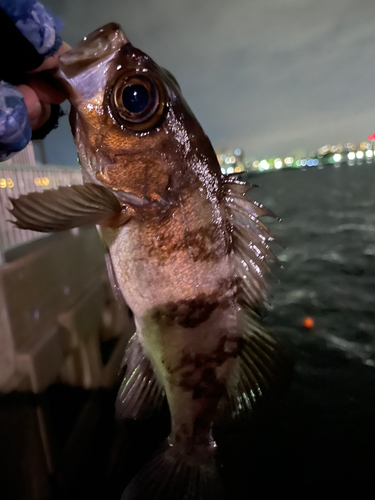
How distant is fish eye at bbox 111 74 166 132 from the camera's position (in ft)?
4.34

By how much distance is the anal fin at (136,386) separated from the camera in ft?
5.52

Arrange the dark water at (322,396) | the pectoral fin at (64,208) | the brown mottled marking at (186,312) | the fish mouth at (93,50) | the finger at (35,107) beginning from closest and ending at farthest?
the pectoral fin at (64,208) → the fish mouth at (93,50) → the finger at (35,107) → the brown mottled marking at (186,312) → the dark water at (322,396)

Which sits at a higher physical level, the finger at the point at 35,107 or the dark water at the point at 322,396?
the finger at the point at 35,107

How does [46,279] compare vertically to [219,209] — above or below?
below

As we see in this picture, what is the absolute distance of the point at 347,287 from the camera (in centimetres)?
905

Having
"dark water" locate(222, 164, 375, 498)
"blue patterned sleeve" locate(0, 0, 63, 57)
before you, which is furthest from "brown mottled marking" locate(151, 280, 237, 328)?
"blue patterned sleeve" locate(0, 0, 63, 57)

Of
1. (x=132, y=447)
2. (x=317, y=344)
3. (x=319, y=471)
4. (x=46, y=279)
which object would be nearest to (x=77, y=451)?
(x=132, y=447)

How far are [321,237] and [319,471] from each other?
43.3 ft

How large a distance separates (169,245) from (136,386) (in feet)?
2.73

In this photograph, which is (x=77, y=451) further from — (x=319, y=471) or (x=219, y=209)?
(x=219, y=209)

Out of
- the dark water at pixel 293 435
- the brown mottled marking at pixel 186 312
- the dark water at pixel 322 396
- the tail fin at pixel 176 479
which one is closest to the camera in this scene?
the brown mottled marking at pixel 186 312

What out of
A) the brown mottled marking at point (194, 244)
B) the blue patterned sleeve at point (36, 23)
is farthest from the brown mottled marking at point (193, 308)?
the blue patterned sleeve at point (36, 23)

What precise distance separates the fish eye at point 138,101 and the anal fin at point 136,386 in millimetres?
1088

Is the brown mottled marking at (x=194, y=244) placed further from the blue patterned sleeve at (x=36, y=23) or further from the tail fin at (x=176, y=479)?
the tail fin at (x=176, y=479)
